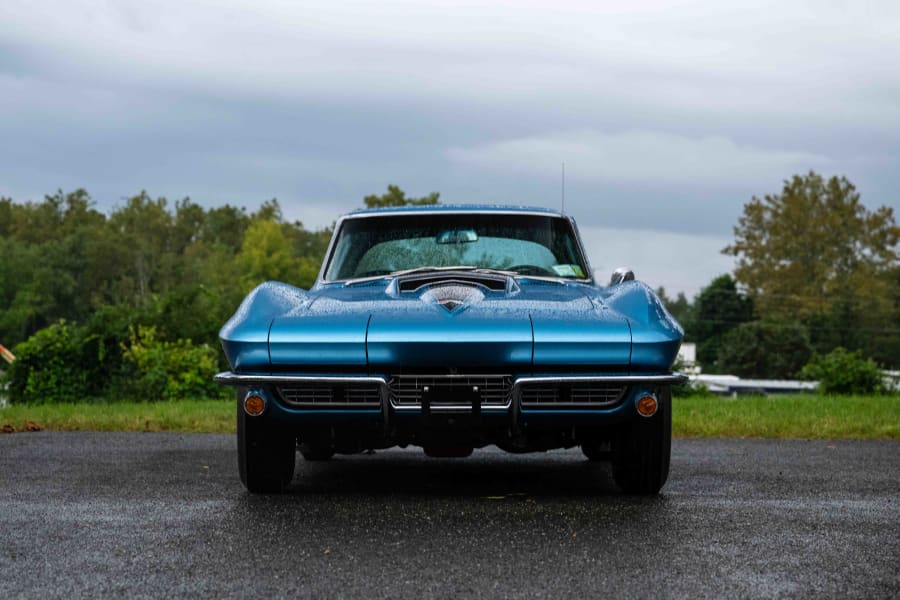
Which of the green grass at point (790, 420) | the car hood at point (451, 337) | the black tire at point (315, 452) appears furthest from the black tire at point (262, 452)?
the green grass at point (790, 420)

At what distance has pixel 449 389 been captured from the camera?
5.66 m

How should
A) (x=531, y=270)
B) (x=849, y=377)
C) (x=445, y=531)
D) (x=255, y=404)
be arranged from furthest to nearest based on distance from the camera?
(x=849, y=377), (x=531, y=270), (x=255, y=404), (x=445, y=531)

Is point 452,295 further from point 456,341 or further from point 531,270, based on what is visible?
point 531,270

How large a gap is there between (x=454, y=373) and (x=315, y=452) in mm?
2366

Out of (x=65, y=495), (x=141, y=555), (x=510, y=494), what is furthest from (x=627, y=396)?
(x=65, y=495)

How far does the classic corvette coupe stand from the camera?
566cm

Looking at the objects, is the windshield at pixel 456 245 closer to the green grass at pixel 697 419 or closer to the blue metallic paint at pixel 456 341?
the blue metallic paint at pixel 456 341

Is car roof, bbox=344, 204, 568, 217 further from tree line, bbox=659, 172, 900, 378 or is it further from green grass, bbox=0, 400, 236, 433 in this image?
tree line, bbox=659, 172, 900, 378

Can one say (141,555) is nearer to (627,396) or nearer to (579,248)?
(627,396)

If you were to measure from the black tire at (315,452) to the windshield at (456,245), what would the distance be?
3.23 feet

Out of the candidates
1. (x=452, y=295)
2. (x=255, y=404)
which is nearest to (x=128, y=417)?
→ (x=255, y=404)

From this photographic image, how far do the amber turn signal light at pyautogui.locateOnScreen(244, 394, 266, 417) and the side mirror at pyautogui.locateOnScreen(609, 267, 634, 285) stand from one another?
92.2 inches

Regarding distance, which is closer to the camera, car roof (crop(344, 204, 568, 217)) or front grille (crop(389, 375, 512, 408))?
front grille (crop(389, 375, 512, 408))

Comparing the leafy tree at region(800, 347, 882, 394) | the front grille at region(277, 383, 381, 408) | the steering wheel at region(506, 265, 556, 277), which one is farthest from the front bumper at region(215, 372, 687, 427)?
the leafy tree at region(800, 347, 882, 394)
